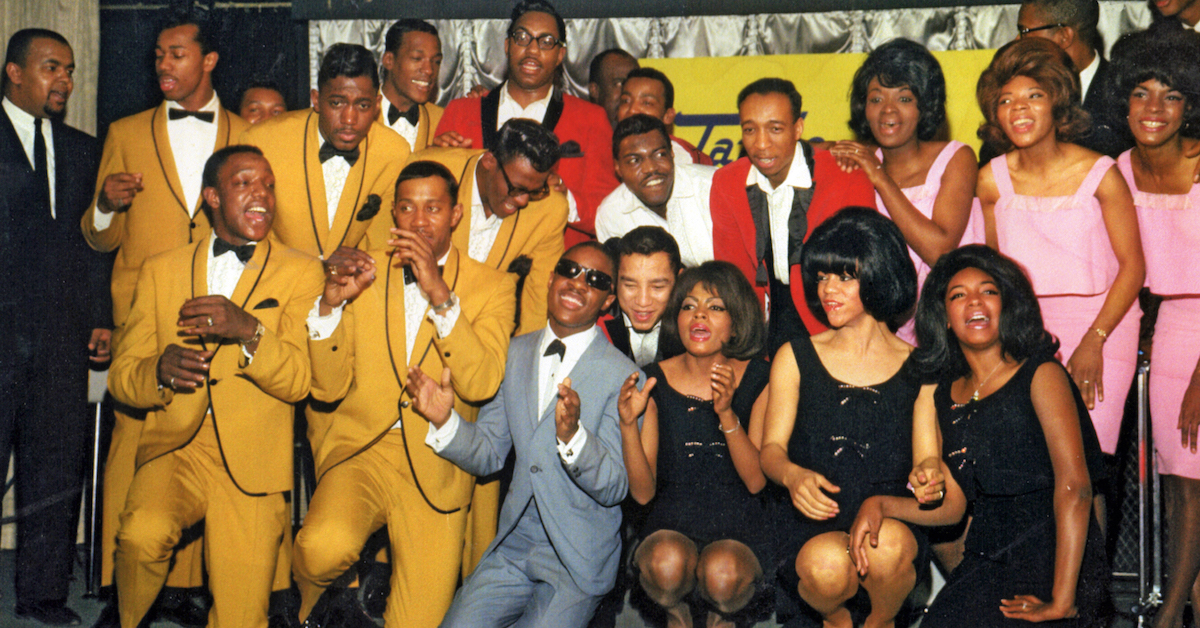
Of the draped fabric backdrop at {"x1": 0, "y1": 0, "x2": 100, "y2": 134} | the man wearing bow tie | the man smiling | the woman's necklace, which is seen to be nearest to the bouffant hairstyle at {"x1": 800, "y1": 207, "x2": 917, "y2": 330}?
the woman's necklace

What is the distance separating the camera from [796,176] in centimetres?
402

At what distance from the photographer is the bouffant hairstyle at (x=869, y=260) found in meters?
3.48

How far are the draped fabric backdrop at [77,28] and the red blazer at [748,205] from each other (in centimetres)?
297

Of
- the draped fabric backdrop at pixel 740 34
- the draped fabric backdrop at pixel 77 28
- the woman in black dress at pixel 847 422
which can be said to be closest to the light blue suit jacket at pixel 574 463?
the woman in black dress at pixel 847 422

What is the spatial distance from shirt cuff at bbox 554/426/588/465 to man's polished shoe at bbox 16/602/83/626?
2.26 metres

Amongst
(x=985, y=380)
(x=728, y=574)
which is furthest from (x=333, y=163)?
(x=985, y=380)

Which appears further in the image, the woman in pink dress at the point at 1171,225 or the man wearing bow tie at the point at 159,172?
the man wearing bow tie at the point at 159,172

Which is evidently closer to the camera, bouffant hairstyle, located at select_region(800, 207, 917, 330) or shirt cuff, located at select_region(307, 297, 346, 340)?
bouffant hairstyle, located at select_region(800, 207, 917, 330)

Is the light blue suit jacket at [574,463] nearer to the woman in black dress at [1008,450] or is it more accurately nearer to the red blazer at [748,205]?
the red blazer at [748,205]

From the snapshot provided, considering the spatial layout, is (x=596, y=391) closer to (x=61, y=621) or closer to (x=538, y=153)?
(x=538, y=153)

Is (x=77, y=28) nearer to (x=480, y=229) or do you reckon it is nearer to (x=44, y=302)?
(x=44, y=302)

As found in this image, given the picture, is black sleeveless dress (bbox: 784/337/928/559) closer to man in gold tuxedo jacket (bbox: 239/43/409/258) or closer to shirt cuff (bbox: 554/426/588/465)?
shirt cuff (bbox: 554/426/588/465)

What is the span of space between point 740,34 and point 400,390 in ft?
9.34

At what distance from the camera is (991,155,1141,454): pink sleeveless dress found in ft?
12.7
